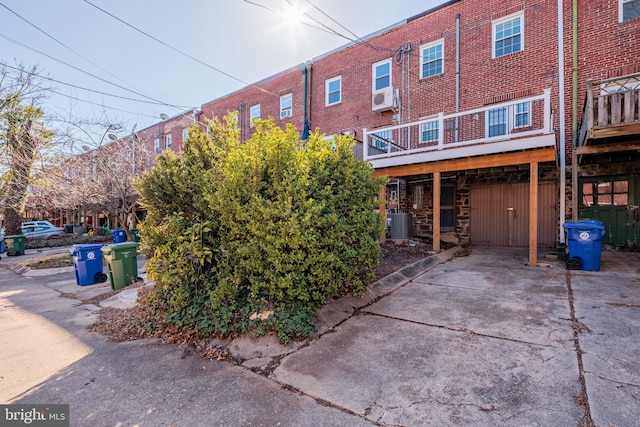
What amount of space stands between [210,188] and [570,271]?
7006 mm

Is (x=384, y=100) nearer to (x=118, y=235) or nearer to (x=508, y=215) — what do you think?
(x=508, y=215)

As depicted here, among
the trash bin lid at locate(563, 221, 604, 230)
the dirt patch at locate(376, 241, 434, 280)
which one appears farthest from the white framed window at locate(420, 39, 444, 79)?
the trash bin lid at locate(563, 221, 604, 230)

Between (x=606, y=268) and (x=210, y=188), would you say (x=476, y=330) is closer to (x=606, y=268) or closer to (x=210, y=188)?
(x=210, y=188)

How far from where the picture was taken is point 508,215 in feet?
33.1

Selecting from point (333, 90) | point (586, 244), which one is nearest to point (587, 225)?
point (586, 244)

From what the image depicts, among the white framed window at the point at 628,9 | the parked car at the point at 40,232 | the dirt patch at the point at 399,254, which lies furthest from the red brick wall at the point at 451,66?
the parked car at the point at 40,232

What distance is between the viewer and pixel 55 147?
41.0 feet

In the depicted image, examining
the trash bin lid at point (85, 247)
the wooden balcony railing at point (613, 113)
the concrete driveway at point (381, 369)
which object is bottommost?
the concrete driveway at point (381, 369)

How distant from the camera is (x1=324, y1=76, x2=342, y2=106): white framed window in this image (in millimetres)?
13586

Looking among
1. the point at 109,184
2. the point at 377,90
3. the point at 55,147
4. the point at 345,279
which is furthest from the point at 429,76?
the point at 55,147

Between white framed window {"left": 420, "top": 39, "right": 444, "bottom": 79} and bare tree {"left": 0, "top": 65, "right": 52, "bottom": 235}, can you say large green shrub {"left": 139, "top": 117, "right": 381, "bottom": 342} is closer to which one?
white framed window {"left": 420, "top": 39, "right": 444, "bottom": 79}

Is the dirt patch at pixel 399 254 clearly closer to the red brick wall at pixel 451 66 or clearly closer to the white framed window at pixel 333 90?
the red brick wall at pixel 451 66

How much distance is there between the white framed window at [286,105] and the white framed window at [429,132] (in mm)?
6706

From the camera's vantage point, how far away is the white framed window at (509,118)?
912cm
